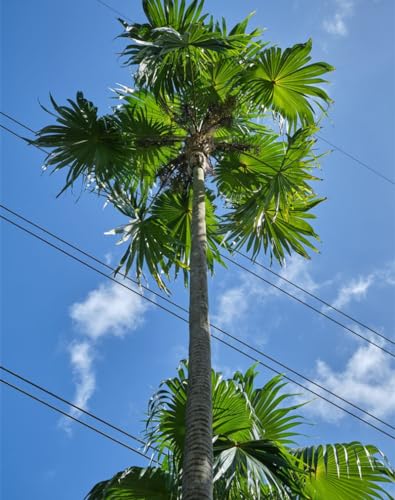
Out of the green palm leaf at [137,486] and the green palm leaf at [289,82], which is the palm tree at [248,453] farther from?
the green palm leaf at [289,82]

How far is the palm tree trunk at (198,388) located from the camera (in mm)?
4160

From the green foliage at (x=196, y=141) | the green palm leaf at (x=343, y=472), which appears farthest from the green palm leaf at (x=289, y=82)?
the green palm leaf at (x=343, y=472)

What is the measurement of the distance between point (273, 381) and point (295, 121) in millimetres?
3515

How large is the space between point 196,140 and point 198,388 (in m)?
3.73

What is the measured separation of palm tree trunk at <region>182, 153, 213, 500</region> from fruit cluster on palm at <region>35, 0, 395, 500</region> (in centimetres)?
106

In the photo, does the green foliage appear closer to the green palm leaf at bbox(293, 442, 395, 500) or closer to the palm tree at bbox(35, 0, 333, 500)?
the palm tree at bbox(35, 0, 333, 500)

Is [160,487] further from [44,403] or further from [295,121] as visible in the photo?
[295,121]

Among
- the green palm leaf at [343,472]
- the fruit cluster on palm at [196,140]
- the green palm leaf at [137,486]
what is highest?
the fruit cluster on palm at [196,140]

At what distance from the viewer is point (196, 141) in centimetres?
772

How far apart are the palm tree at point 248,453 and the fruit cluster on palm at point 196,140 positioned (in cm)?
191

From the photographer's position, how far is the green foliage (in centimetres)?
750

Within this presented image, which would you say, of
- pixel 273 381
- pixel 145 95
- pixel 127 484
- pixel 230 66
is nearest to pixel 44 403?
pixel 127 484

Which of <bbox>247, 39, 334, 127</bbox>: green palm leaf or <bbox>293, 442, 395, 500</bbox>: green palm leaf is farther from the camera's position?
<bbox>247, 39, 334, 127</bbox>: green palm leaf

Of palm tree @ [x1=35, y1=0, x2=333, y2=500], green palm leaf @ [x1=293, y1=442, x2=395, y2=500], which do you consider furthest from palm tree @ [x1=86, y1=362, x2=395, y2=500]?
palm tree @ [x1=35, y1=0, x2=333, y2=500]
